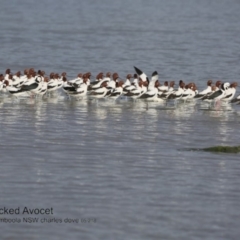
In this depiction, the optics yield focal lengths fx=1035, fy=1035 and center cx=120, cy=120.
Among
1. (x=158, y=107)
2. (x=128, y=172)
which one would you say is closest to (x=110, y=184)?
(x=128, y=172)

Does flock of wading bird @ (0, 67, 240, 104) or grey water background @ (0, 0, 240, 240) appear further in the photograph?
flock of wading bird @ (0, 67, 240, 104)

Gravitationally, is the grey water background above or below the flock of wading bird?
below

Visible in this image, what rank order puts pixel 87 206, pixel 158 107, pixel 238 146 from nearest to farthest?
pixel 87 206, pixel 238 146, pixel 158 107

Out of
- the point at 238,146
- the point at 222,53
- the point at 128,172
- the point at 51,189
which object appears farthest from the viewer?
the point at 222,53

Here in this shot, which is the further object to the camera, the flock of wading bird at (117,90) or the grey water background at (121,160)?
the flock of wading bird at (117,90)

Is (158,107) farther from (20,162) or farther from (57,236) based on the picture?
(57,236)

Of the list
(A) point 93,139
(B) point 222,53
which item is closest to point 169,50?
(B) point 222,53

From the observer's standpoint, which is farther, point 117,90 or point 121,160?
point 117,90

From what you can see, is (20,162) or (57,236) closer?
(57,236)

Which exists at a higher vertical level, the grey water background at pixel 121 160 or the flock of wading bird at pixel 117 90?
the flock of wading bird at pixel 117 90

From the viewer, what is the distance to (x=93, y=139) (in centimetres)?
1758

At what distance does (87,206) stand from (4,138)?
495 cm

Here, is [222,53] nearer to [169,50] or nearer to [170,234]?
[169,50]

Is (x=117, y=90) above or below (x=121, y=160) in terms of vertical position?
above
